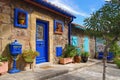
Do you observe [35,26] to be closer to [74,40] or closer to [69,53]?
[69,53]

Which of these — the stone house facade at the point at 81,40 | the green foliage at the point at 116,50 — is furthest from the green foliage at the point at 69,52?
the green foliage at the point at 116,50

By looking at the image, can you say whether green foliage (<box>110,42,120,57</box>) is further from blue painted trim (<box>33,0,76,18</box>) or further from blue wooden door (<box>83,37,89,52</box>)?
blue painted trim (<box>33,0,76,18</box>)

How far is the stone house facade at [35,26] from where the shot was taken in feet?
26.3

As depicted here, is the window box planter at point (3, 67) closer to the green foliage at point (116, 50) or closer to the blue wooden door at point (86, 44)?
the blue wooden door at point (86, 44)

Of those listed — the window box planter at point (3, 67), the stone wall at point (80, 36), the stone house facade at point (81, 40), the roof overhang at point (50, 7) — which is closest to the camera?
the window box planter at point (3, 67)

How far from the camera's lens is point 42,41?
35.2ft

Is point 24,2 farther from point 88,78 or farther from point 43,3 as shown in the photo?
point 88,78

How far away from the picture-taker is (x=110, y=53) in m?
16.4

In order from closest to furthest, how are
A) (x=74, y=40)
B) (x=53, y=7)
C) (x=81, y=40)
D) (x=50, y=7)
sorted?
1. (x=50, y=7)
2. (x=53, y=7)
3. (x=74, y=40)
4. (x=81, y=40)

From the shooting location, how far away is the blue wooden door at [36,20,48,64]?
34.1 feet

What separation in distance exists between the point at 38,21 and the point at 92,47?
783 centimetres

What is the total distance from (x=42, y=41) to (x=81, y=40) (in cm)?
477

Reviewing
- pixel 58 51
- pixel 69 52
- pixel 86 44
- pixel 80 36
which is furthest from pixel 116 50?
pixel 58 51

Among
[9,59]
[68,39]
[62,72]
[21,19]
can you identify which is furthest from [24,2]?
[68,39]
